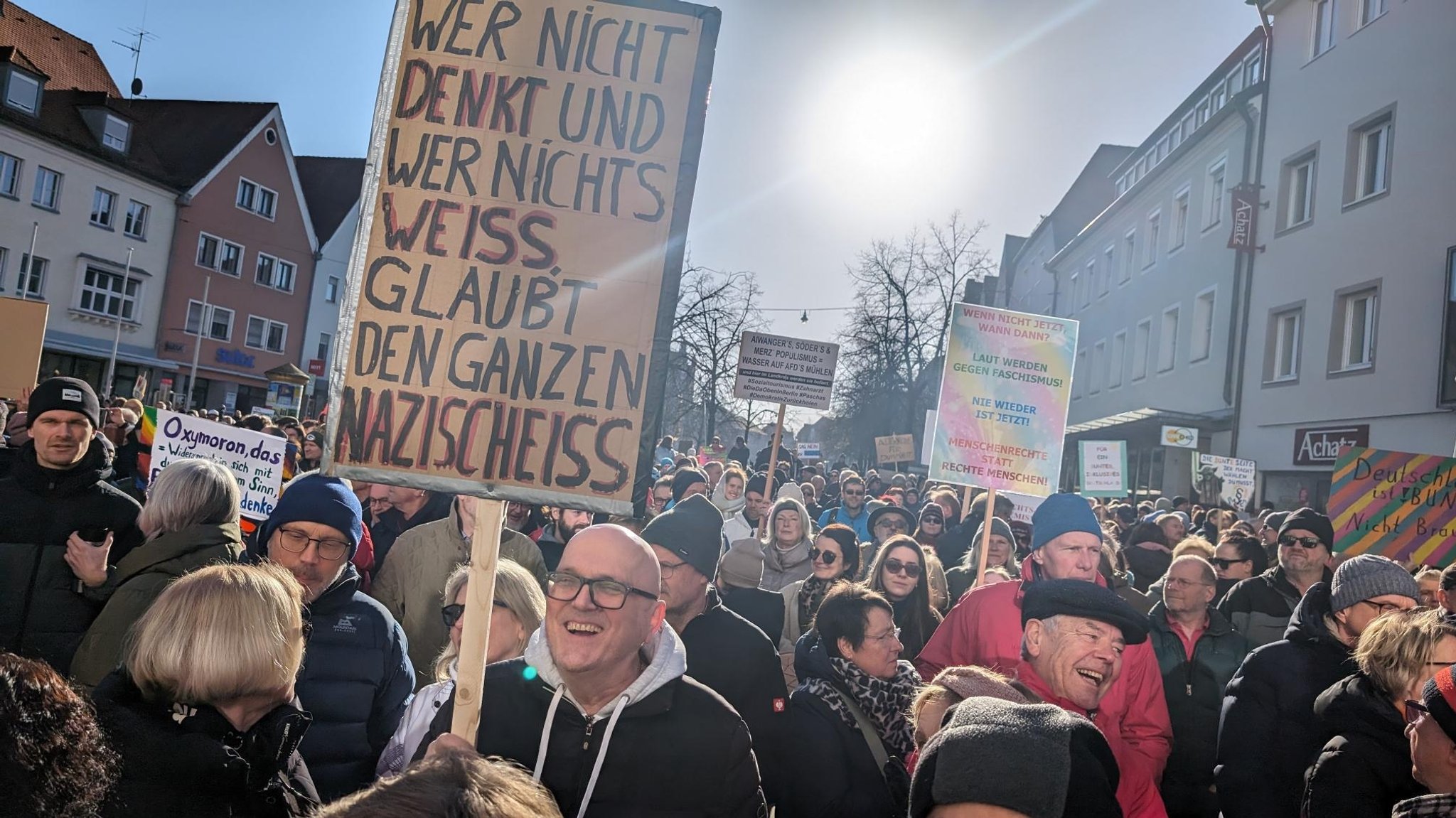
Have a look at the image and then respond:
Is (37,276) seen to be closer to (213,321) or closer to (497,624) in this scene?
(213,321)

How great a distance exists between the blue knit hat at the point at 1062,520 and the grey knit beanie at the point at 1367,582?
0.92 m

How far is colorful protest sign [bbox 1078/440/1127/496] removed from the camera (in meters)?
14.4

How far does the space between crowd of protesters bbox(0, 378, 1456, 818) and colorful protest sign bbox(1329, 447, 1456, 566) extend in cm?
234

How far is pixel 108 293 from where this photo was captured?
39.5 metres

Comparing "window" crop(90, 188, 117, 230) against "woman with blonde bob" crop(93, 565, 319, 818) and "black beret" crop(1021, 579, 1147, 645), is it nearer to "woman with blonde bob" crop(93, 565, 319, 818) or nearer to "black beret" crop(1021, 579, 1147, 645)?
"woman with blonde bob" crop(93, 565, 319, 818)

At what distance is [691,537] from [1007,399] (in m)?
3.21

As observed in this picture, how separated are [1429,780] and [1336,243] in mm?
19939

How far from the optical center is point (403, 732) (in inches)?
141

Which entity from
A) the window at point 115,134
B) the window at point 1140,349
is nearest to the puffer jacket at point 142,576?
the window at point 1140,349

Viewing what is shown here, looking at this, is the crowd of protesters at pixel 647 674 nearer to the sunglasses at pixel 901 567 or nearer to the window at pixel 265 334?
the sunglasses at pixel 901 567

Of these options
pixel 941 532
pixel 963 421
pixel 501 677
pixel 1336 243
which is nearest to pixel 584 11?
pixel 501 677

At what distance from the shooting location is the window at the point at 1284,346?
860 inches

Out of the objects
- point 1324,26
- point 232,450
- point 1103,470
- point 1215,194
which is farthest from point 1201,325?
point 232,450

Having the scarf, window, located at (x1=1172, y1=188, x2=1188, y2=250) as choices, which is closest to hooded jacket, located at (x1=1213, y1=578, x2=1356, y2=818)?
the scarf
